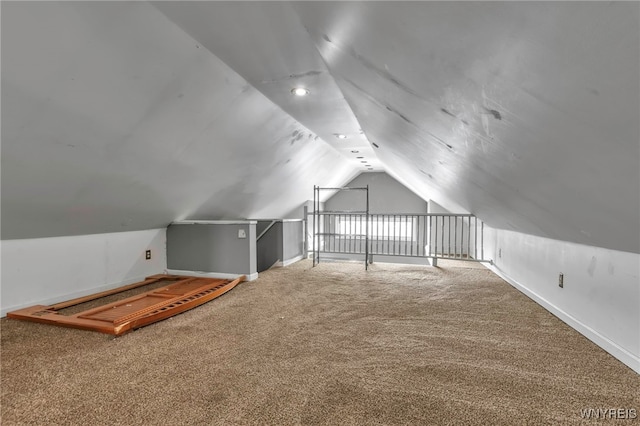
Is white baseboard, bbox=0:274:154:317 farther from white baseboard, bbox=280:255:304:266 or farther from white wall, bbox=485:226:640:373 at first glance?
white wall, bbox=485:226:640:373

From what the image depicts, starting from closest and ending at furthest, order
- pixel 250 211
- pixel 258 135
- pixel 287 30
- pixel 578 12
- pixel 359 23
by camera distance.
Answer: pixel 578 12 < pixel 359 23 < pixel 287 30 < pixel 258 135 < pixel 250 211

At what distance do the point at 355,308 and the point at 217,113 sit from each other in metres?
2.24

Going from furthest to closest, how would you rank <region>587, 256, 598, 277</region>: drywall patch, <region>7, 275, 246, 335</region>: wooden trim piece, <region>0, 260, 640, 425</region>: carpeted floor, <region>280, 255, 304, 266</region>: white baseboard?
<region>280, 255, 304, 266</region>: white baseboard, <region>7, 275, 246, 335</region>: wooden trim piece, <region>587, 256, 598, 277</region>: drywall patch, <region>0, 260, 640, 425</region>: carpeted floor

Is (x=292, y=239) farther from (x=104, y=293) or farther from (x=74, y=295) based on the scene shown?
(x=74, y=295)

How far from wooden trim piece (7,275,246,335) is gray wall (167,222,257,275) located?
42 cm

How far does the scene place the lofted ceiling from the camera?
792 mm

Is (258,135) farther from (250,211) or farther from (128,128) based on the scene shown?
(250,211)

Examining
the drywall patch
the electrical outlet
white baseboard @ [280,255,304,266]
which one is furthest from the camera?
white baseboard @ [280,255,304,266]

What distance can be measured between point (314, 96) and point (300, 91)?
6.9 inches

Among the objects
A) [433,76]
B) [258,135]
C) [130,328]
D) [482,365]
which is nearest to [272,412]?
[482,365]

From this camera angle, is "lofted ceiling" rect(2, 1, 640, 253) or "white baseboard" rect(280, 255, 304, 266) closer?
"lofted ceiling" rect(2, 1, 640, 253)

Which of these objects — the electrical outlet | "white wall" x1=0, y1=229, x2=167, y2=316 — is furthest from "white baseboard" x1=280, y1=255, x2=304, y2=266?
the electrical outlet

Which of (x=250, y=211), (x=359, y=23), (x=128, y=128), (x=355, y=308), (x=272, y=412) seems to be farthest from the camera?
(x=250, y=211)

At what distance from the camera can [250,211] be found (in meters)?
5.40
